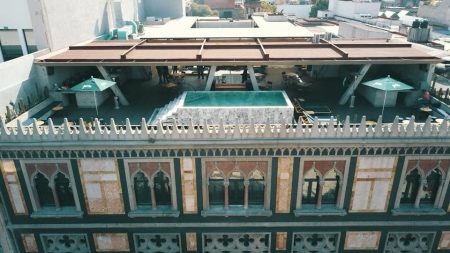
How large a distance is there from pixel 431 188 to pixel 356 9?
6059cm

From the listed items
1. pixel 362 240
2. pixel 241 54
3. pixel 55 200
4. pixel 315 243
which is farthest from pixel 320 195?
pixel 55 200

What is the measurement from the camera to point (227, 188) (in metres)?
21.9

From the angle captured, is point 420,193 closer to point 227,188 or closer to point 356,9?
point 227,188

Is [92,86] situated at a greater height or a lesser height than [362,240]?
greater

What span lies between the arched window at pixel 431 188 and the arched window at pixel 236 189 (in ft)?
39.4

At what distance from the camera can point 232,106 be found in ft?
78.6

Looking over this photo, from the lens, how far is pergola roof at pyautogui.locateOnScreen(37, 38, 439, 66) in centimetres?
2522

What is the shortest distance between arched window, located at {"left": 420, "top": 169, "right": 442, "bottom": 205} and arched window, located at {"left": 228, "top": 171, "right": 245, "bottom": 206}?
12.0 metres

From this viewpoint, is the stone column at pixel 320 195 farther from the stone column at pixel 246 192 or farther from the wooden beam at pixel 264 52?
the wooden beam at pixel 264 52

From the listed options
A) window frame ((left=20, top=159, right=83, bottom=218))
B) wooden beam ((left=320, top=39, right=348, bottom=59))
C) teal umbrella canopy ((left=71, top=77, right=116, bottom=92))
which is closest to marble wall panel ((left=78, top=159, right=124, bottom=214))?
window frame ((left=20, top=159, right=83, bottom=218))

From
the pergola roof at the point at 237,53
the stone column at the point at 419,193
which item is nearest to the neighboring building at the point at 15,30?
the pergola roof at the point at 237,53

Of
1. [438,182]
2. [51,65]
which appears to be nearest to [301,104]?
[438,182]

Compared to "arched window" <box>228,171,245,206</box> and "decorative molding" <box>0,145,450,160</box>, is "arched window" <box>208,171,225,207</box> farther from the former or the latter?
"decorative molding" <box>0,145,450,160</box>

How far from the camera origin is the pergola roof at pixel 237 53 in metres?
25.2
